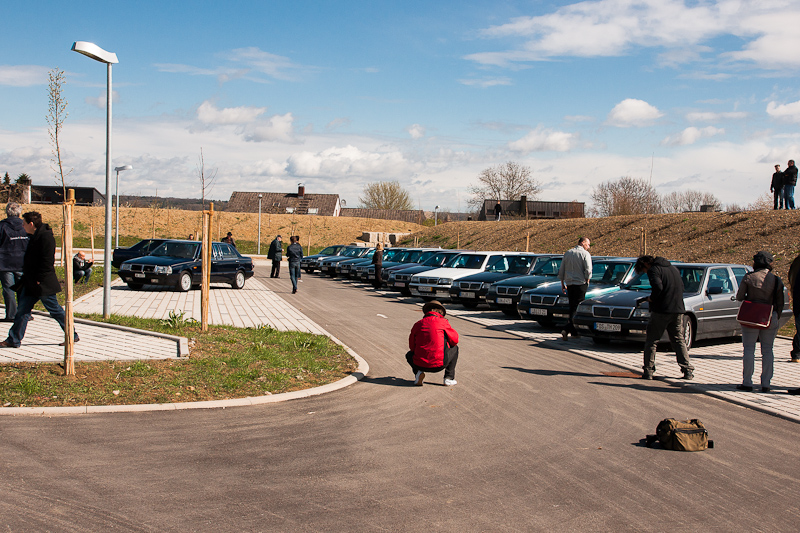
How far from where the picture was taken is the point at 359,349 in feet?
36.8

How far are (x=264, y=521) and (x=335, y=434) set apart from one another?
207cm

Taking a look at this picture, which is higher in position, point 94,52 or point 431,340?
point 94,52

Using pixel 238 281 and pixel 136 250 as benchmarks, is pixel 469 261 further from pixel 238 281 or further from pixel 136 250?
pixel 136 250

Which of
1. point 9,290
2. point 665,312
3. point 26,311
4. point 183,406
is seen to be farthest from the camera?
point 9,290

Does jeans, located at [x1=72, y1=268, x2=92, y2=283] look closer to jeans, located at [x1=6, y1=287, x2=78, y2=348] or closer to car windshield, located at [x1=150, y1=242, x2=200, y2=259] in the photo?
car windshield, located at [x1=150, y1=242, x2=200, y2=259]

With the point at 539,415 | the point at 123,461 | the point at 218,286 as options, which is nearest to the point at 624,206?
the point at 218,286

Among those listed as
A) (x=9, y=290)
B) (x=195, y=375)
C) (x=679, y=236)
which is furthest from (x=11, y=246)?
(x=679, y=236)

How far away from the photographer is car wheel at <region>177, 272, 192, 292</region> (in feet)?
67.3

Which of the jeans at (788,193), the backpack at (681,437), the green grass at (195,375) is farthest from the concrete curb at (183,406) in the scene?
the jeans at (788,193)

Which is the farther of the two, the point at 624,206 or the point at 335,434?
the point at 624,206

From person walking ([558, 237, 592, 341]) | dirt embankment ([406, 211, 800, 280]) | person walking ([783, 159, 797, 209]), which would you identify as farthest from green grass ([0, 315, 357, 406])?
person walking ([783, 159, 797, 209])

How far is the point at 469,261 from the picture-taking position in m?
22.7

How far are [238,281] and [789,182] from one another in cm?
2069

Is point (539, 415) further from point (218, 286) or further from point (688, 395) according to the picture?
point (218, 286)
